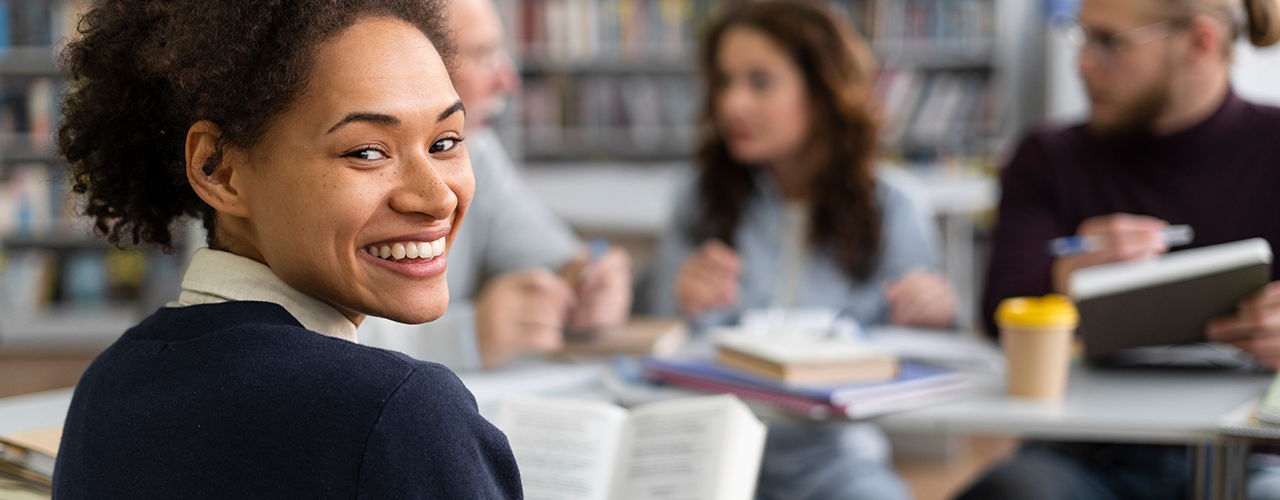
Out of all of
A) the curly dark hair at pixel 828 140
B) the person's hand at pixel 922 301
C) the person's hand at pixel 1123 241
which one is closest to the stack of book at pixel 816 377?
the person's hand at pixel 1123 241

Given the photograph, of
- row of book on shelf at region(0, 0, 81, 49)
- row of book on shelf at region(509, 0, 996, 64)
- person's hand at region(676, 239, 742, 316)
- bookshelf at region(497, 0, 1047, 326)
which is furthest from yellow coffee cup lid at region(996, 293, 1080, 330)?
row of book on shelf at region(0, 0, 81, 49)

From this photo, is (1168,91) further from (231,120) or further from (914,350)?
(231,120)

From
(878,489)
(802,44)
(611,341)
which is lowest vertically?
(878,489)

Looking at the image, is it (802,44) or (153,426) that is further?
(802,44)

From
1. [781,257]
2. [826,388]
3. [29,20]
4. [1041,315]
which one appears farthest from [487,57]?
[29,20]

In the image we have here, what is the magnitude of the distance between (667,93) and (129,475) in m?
4.15

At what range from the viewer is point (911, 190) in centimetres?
224

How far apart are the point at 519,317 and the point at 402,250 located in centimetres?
79

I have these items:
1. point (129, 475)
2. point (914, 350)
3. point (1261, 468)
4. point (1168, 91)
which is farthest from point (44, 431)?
point (1168, 91)

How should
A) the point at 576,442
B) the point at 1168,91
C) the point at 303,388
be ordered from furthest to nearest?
the point at 1168,91 < the point at 576,442 < the point at 303,388

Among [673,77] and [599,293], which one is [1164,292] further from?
[673,77]

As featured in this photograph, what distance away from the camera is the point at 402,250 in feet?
2.27

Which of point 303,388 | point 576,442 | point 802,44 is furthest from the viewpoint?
point 802,44

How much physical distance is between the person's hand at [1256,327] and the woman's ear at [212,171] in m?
1.28
